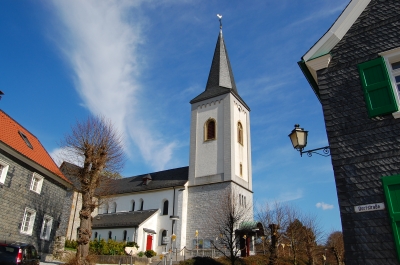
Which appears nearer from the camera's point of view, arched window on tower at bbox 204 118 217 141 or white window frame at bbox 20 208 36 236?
white window frame at bbox 20 208 36 236

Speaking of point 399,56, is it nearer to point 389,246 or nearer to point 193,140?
point 389,246

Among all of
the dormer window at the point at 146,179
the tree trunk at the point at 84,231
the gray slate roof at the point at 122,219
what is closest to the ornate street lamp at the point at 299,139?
the tree trunk at the point at 84,231

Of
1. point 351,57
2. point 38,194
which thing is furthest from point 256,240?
point 351,57

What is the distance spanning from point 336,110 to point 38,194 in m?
18.9

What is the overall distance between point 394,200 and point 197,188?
93.2ft

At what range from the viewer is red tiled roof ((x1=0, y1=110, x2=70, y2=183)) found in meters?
19.1

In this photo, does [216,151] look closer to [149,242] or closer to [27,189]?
[149,242]

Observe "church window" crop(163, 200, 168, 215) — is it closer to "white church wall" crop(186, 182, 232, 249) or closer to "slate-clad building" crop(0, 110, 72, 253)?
"white church wall" crop(186, 182, 232, 249)

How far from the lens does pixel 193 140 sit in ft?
125

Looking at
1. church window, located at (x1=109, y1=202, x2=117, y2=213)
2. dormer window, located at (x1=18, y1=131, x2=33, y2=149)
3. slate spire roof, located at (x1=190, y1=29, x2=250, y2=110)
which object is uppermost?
slate spire roof, located at (x1=190, y1=29, x2=250, y2=110)

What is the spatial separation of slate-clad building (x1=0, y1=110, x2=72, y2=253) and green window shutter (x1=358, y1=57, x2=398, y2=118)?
1720cm

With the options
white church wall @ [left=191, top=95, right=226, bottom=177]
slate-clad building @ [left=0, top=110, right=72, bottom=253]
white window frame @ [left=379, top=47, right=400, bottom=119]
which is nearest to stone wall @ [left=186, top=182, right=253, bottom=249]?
white church wall @ [left=191, top=95, right=226, bottom=177]

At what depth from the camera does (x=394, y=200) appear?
24.3 feet

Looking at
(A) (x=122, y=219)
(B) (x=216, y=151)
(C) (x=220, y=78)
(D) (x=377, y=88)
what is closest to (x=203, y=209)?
(B) (x=216, y=151)
